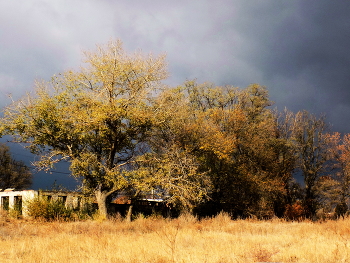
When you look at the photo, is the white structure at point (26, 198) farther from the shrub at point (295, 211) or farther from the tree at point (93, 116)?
the shrub at point (295, 211)

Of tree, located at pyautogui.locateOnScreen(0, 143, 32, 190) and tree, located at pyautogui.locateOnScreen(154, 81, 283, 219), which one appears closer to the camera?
tree, located at pyautogui.locateOnScreen(154, 81, 283, 219)

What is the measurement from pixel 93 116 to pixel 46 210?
6042mm

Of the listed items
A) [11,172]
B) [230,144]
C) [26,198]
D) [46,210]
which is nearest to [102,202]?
[46,210]

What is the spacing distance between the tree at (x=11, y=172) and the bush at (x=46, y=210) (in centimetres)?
3681

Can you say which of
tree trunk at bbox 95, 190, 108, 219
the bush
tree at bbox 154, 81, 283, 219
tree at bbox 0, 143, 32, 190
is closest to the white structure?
the bush

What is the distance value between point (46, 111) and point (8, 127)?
243cm

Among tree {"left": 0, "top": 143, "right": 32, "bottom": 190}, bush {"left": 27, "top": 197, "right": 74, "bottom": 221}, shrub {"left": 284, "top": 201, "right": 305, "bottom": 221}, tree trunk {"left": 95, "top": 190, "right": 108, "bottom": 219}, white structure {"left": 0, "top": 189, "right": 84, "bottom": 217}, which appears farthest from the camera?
tree {"left": 0, "top": 143, "right": 32, "bottom": 190}

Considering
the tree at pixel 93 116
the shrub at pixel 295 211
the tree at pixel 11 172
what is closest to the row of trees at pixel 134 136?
the tree at pixel 93 116

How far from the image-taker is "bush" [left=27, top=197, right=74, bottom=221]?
18484mm

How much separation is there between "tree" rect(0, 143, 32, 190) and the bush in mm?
36814

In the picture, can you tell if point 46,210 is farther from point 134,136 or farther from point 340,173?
point 340,173

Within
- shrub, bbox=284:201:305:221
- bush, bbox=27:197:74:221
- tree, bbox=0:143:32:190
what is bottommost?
shrub, bbox=284:201:305:221

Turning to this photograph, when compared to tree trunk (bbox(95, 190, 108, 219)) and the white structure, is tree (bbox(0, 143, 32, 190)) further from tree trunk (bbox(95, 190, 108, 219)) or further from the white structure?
tree trunk (bbox(95, 190, 108, 219))

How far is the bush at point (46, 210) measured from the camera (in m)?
18.5
